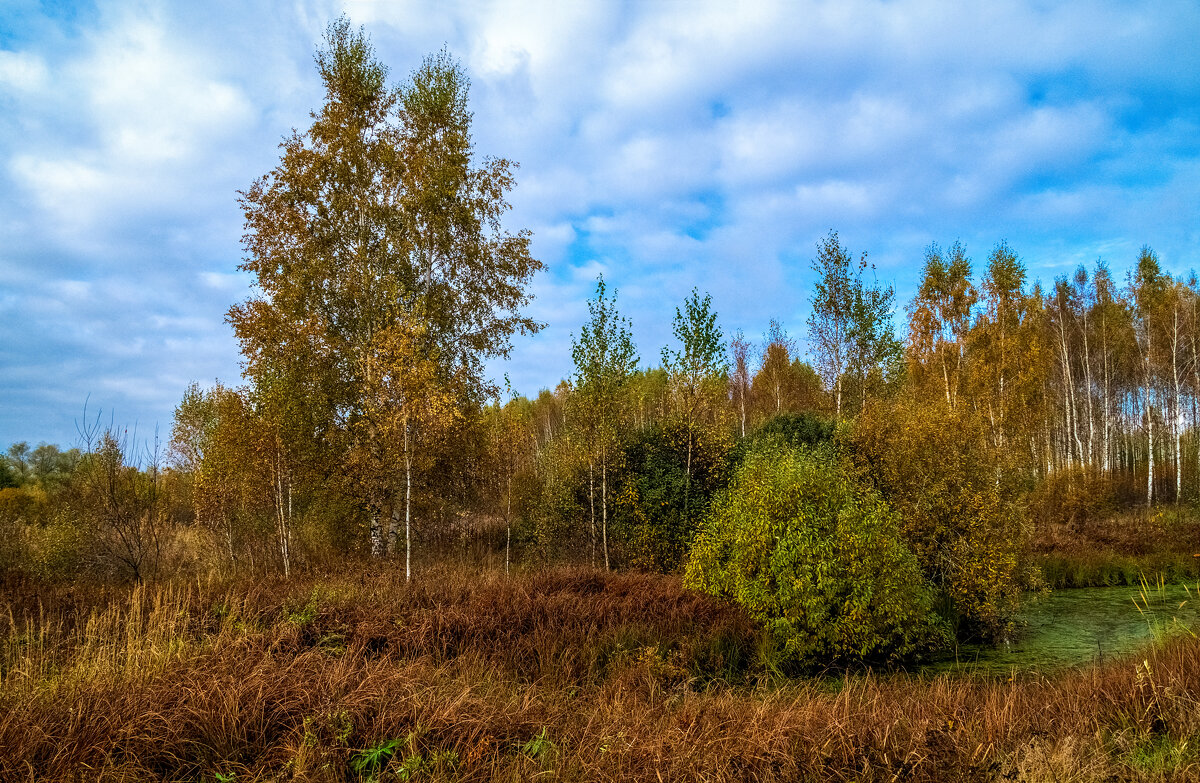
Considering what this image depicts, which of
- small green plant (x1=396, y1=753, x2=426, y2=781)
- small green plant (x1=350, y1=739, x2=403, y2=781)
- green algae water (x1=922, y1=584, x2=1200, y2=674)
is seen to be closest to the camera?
small green plant (x1=396, y1=753, x2=426, y2=781)

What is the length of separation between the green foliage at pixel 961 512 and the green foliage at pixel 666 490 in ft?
16.0

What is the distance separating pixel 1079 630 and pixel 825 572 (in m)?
8.06

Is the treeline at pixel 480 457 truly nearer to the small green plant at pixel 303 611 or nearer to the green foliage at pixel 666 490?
the green foliage at pixel 666 490

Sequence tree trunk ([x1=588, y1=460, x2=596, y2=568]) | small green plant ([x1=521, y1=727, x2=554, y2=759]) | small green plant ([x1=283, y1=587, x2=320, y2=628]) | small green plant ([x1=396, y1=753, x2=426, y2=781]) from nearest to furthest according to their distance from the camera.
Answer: small green plant ([x1=396, y1=753, x2=426, y2=781]) < small green plant ([x1=521, y1=727, x2=554, y2=759]) < small green plant ([x1=283, y1=587, x2=320, y2=628]) < tree trunk ([x1=588, y1=460, x2=596, y2=568])

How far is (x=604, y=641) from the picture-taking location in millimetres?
10773

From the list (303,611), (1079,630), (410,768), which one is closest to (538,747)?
(410,768)

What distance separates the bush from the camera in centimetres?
1113

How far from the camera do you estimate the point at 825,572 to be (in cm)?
1121

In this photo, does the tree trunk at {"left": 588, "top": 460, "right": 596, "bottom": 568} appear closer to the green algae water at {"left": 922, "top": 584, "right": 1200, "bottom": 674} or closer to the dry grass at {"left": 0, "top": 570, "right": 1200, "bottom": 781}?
the green algae water at {"left": 922, "top": 584, "right": 1200, "bottom": 674}

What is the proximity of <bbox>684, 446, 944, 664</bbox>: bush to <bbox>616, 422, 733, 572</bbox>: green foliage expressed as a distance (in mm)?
5672

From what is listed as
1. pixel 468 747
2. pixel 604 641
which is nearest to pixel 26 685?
pixel 468 747

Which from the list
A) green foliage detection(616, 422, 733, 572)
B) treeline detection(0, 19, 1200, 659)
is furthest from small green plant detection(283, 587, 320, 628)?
green foliage detection(616, 422, 733, 572)

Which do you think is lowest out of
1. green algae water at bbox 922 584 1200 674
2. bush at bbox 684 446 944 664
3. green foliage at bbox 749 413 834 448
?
green algae water at bbox 922 584 1200 674

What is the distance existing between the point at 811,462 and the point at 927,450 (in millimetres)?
4217
